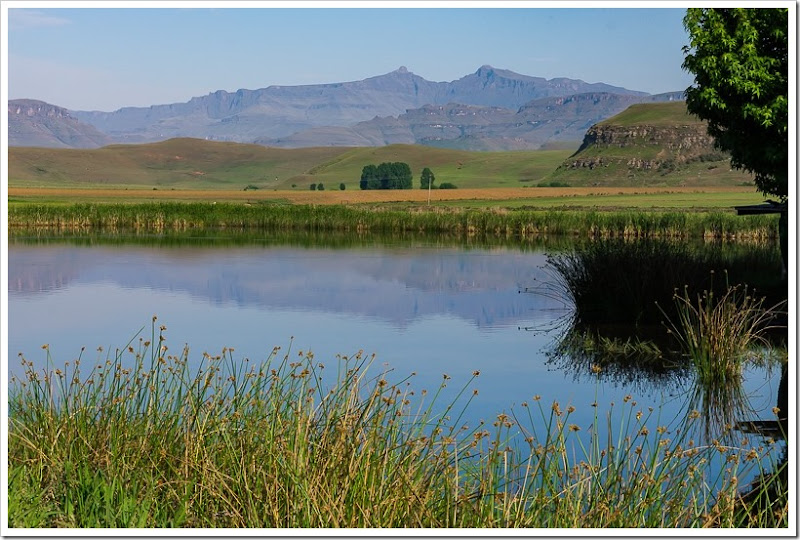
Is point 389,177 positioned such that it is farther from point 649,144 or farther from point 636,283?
point 636,283

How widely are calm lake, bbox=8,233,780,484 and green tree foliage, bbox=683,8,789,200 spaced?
497cm

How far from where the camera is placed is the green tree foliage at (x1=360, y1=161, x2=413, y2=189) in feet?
584

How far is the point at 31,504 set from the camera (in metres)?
6.11

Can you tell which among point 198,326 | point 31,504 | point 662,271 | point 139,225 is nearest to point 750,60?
point 662,271

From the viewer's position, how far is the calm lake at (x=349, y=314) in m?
14.1

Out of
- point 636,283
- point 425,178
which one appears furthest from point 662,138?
point 636,283

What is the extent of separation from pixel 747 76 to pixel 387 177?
163889 millimetres

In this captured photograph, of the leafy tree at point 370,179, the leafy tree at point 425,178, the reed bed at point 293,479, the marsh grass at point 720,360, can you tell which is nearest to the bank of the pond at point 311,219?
the marsh grass at point 720,360

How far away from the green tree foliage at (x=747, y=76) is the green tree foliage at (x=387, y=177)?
157 m

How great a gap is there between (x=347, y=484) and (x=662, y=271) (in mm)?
14715

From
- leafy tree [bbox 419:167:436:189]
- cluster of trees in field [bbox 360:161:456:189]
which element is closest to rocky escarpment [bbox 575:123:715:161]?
cluster of trees in field [bbox 360:161:456:189]

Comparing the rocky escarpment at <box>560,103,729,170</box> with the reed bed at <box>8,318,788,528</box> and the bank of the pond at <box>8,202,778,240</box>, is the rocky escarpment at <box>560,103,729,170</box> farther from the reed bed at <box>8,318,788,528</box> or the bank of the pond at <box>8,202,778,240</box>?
the reed bed at <box>8,318,788,528</box>

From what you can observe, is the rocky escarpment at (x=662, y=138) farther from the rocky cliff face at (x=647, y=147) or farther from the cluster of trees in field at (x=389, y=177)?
the cluster of trees in field at (x=389, y=177)

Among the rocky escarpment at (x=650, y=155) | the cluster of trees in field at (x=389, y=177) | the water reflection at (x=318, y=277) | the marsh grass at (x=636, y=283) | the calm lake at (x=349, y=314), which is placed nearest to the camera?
Answer: the calm lake at (x=349, y=314)
